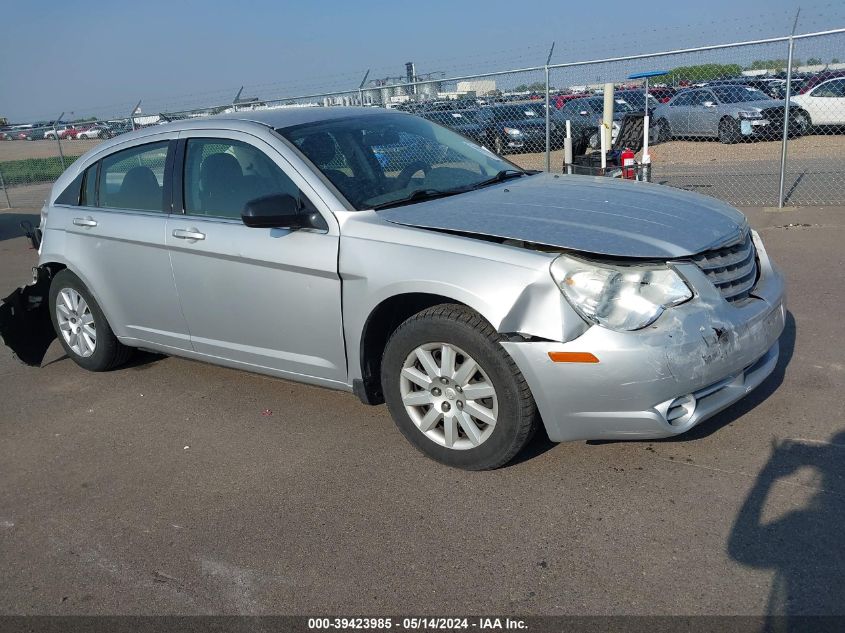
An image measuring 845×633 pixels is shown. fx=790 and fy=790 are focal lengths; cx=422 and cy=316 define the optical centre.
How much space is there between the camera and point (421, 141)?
4.84 m

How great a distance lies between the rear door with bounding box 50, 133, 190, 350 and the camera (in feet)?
15.7

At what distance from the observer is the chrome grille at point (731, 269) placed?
11.6ft

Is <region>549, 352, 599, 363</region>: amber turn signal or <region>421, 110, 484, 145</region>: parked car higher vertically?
<region>421, 110, 484, 145</region>: parked car

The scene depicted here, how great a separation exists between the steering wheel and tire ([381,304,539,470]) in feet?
3.19

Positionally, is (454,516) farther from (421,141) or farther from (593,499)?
(421,141)

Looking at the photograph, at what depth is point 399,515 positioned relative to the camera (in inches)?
136

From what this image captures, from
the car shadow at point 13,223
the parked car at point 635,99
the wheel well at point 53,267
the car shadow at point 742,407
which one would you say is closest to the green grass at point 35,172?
the car shadow at point 13,223

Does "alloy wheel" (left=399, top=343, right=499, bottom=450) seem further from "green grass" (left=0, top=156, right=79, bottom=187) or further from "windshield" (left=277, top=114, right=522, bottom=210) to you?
"green grass" (left=0, top=156, right=79, bottom=187)

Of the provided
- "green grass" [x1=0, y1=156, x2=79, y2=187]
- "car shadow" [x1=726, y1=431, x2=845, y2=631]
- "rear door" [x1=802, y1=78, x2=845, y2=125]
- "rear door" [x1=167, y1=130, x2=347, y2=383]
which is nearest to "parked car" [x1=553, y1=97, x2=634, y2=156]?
"rear door" [x1=802, y1=78, x2=845, y2=125]

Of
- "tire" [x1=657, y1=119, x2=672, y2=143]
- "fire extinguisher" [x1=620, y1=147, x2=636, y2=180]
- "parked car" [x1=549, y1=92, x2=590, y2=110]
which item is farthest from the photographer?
"tire" [x1=657, y1=119, x2=672, y2=143]

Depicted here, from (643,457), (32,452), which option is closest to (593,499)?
(643,457)

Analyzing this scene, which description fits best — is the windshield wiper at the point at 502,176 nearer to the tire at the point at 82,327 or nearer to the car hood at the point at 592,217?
the car hood at the point at 592,217

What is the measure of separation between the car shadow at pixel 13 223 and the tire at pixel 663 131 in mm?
12094

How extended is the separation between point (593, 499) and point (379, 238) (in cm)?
155
